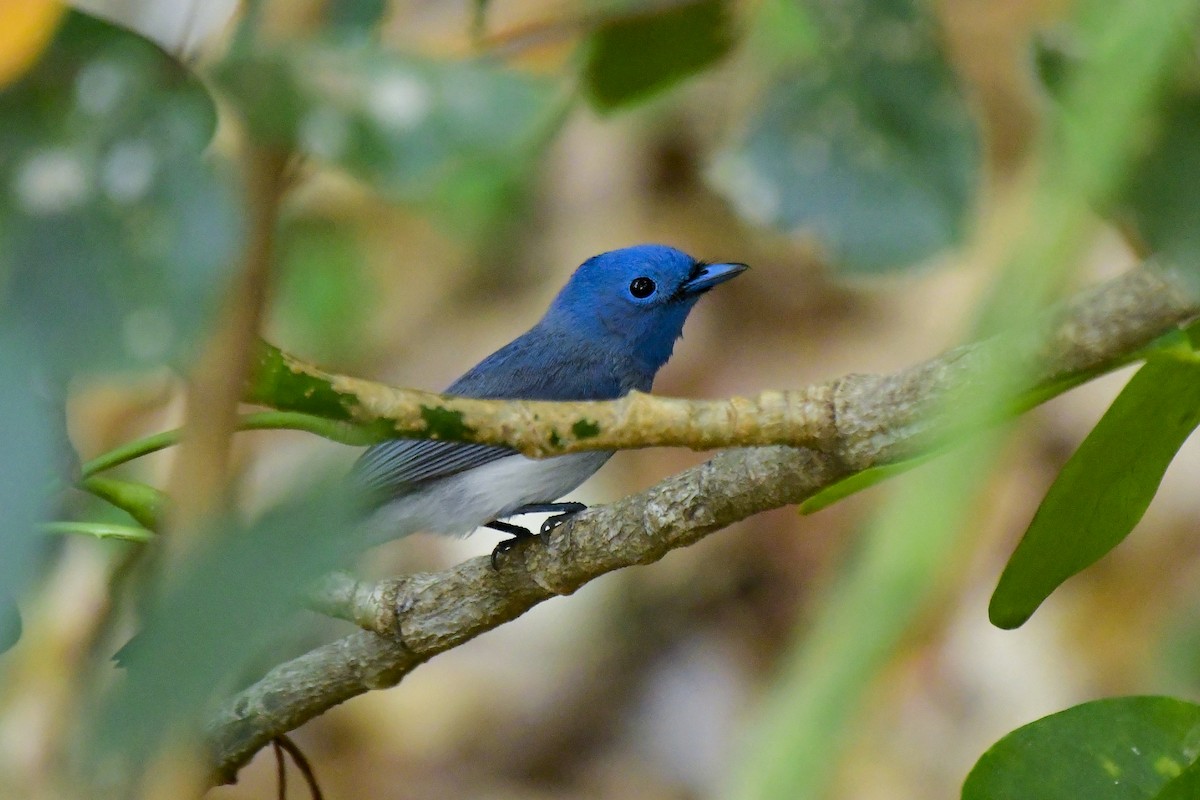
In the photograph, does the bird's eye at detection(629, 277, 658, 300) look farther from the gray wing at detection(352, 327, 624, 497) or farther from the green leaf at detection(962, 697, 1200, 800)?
the green leaf at detection(962, 697, 1200, 800)

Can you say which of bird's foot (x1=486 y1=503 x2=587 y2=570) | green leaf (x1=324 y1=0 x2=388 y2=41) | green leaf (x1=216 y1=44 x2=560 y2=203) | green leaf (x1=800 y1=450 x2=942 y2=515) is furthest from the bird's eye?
green leaf (x1=216 y1=44 x2=560 y2=203)

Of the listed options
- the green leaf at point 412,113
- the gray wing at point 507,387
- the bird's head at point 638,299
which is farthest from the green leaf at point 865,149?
the bird's head at point 638,299

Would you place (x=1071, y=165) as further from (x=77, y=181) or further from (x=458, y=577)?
(x=458, y=577)

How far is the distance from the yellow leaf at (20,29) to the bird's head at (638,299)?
2.35 m

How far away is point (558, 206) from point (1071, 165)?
15.4 feet

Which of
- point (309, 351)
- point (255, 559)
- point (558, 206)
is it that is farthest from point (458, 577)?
point (558, 206)

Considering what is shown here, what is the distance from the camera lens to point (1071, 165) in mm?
349

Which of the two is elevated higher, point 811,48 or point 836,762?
point 811,48

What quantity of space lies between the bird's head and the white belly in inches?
16.3

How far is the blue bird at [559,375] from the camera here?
2.69m

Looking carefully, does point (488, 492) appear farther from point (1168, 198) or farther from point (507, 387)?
point (1168, 198)

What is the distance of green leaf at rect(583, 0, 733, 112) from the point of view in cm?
115

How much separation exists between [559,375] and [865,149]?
2.00 m

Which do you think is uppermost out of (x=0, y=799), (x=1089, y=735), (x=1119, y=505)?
(x=1119, y=505)
